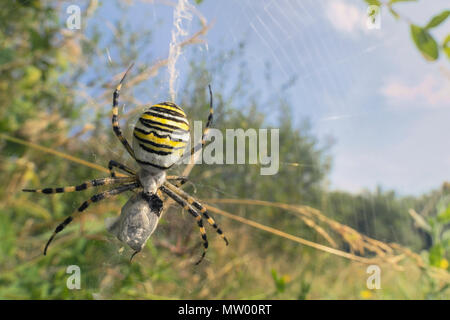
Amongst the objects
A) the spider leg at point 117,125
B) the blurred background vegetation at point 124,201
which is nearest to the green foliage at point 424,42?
→ the blurred background vegetation at point 124,201

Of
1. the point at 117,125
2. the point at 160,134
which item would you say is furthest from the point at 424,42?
the point at 117,125

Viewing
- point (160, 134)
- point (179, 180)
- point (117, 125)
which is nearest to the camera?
point (160, 134)

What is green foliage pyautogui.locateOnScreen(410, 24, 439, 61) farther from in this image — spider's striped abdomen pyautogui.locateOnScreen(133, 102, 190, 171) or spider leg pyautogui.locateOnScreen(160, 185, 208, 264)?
spider leg pyautogui.locateOnScreen(160, 185, 208, 264)

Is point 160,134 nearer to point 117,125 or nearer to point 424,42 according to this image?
point 117,125

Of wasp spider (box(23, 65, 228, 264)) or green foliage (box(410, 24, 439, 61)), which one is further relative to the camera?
green foliage (box(410, 24, 439, 61))

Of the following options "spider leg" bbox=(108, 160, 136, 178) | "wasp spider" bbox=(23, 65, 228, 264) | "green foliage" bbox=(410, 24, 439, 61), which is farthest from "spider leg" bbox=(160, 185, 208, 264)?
"green foliage" bbox=(410, 24, 439, 61)

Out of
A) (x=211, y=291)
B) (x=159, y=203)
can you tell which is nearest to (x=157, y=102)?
(x=159, y=203)

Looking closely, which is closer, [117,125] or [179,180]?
[117,125]
